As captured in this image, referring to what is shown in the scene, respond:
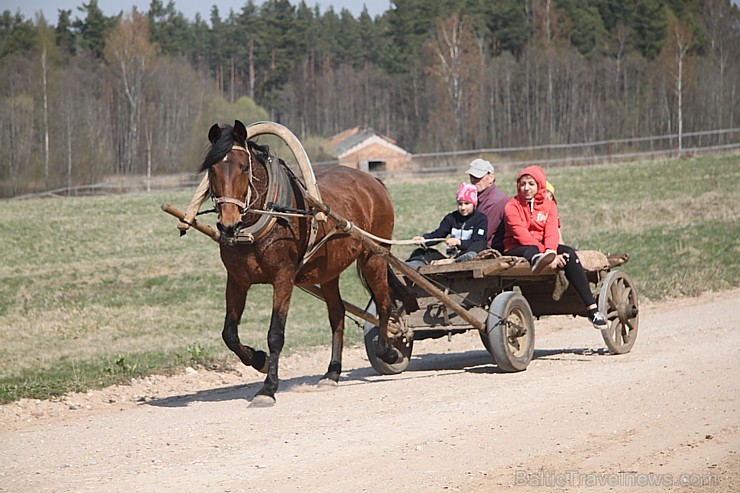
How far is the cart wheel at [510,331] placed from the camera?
933 cm

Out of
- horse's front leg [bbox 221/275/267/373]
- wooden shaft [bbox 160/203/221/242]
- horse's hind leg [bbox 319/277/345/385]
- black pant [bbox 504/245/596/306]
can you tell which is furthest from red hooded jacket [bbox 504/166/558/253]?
wooden shaft [bbox 160/203/221/242]

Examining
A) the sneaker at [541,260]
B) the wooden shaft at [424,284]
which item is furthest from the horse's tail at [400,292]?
the sneaker at [541,260]

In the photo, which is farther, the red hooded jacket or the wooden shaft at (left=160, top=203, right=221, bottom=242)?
the red hooded jacket

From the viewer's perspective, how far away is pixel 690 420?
7.04m

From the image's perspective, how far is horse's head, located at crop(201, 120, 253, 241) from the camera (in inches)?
309

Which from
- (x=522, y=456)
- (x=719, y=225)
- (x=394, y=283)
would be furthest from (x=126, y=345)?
(x=719, y=225)

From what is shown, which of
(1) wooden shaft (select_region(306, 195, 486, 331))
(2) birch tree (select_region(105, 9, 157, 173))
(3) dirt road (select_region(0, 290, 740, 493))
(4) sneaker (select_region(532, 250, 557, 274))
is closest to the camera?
(3) dirt road (select_region(0, 290, 740, 493))

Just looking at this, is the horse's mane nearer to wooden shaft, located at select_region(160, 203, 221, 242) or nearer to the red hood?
wooden shaft, located at select_region(160, 203, 221, 242)

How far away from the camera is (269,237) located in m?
8.27

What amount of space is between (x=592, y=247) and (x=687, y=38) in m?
47.1

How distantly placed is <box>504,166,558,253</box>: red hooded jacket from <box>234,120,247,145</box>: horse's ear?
2969mm

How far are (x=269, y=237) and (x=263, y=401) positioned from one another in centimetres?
135

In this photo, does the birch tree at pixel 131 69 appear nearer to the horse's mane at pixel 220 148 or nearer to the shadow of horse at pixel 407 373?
the shadow of horse at pixel 407 373

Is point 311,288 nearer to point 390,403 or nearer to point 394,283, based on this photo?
point 394,283
